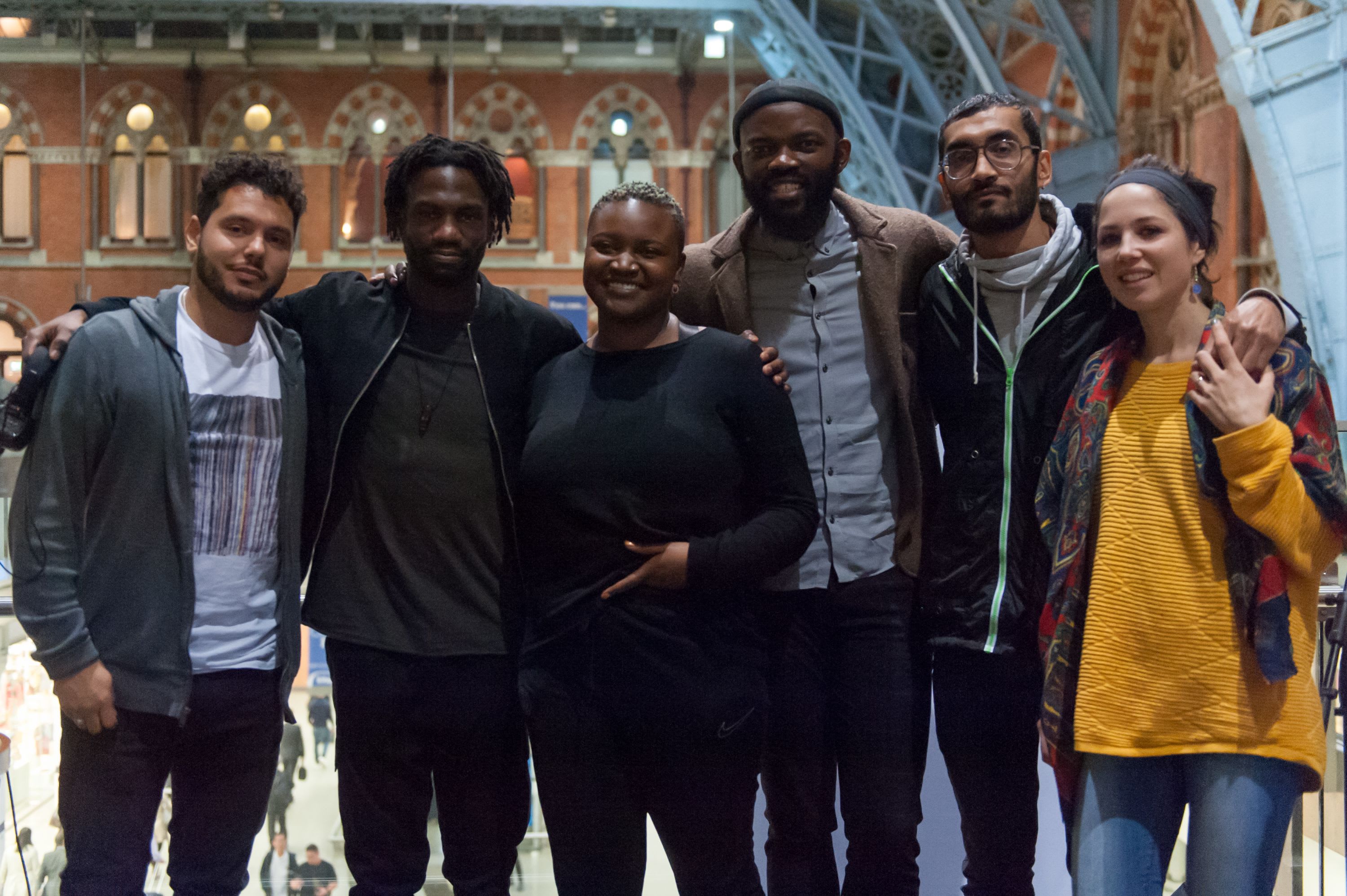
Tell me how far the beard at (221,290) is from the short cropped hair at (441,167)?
254 millimetres

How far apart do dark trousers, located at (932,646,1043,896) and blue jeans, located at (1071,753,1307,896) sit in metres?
0.20

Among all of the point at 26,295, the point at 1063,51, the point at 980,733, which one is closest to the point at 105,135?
the point at 26,295

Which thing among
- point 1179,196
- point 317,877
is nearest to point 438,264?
point 1179,196

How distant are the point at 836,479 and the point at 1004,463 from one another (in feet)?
0.93

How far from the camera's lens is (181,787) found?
1.87 m

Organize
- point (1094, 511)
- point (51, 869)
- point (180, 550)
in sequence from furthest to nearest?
1. point (51, 869)
2. point (180, 550)
3. point (1094, 511)

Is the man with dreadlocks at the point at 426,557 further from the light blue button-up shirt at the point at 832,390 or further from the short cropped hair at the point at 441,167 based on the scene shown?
the light blue button-up shirt at the point at 832,390

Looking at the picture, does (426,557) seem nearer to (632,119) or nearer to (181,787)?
(181,787)

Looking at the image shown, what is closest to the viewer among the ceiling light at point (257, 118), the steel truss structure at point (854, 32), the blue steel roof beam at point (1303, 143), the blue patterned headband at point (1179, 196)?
the blue patterned headband at point (1179, 196)

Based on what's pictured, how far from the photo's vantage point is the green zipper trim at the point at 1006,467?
1.84m

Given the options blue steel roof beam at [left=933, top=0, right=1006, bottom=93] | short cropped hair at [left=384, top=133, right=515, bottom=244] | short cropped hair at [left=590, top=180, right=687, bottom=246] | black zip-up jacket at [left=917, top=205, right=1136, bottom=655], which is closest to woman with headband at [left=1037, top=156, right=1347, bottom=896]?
black zip-up jacket at [left=917, top=205, right=1136, bottom=655]

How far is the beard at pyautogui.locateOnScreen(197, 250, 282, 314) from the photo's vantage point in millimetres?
1876

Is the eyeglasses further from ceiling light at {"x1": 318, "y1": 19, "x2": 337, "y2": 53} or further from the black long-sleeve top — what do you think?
ceiling light at {"x1": 318, "y1": 19, "x2": 337, "y2": 53}

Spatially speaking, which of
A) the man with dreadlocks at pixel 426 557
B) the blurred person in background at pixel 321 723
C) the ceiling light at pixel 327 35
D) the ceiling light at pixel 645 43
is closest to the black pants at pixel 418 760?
the man with dreadlocks at pixel 426 557
